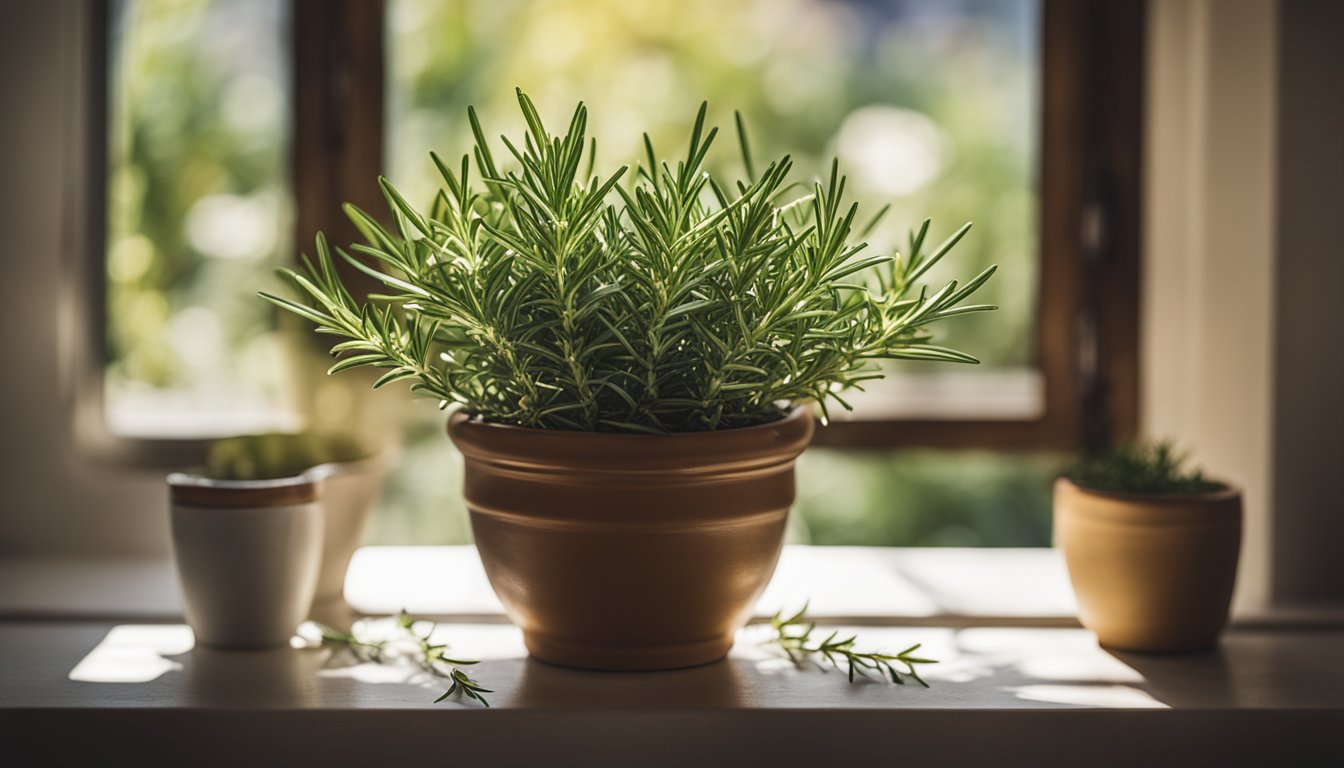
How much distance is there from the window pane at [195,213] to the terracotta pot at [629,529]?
34 cm

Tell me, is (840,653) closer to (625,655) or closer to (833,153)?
(625,655)

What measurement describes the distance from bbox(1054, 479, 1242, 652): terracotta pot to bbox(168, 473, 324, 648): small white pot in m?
0.51

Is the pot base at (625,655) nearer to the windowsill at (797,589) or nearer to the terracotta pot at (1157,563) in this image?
the windowsill at (797,589)

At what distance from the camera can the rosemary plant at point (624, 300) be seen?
0.60 metres

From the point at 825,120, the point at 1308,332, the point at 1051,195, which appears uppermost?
the point at 825,120

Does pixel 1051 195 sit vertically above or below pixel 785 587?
above

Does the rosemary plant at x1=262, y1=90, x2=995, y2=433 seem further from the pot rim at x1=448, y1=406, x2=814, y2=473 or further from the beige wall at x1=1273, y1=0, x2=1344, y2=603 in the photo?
the beige wall at x1=1273, y1=0, x2=1344, y2=603

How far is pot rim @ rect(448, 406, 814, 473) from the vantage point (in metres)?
0.62

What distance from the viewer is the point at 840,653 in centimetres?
71

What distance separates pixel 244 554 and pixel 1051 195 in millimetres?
739

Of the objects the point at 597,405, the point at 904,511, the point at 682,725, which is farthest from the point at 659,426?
the point at 904,511

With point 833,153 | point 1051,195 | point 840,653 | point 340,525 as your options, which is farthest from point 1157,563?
point 833,153

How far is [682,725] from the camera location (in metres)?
0.61

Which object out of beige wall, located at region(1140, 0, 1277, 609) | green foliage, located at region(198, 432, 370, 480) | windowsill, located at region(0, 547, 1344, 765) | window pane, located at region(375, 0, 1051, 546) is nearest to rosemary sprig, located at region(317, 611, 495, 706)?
windowsill, located at region(0, 547, 1344, 765)
